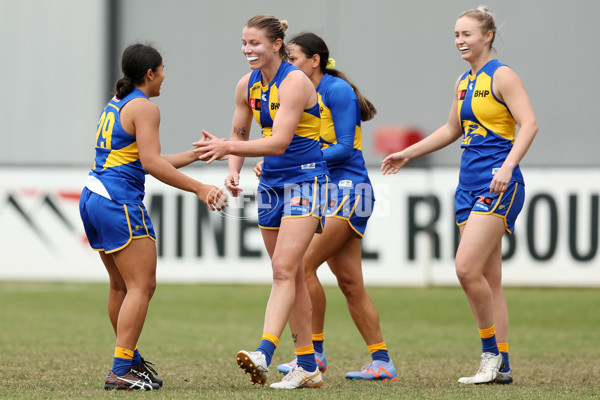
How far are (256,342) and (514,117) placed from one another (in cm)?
333

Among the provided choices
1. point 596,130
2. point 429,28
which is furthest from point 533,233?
point 429,28

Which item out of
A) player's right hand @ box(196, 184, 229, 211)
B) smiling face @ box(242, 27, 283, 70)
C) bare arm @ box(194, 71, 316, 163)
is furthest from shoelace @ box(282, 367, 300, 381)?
smiling face @ box(242, 27, 283, 70)

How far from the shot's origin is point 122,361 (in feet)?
16.7

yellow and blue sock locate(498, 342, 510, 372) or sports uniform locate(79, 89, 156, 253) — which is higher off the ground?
sports uniform locate(79, 89, 156, 253)

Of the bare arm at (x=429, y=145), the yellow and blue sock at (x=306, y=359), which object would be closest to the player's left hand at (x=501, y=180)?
the bare arm at (x=429, y=145)

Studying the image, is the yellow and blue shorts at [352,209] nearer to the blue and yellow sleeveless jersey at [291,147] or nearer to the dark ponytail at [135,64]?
the blue and yellow sleeveless jersey at [291,147]

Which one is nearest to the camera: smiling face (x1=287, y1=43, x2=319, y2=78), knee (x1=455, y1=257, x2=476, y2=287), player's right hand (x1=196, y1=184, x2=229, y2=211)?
player's right hand (x1=196, y1=184, x2=229, y2=211)

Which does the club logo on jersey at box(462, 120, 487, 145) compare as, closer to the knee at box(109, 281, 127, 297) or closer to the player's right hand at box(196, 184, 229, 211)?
the player's right hand at box(196, 184, 229, 211)

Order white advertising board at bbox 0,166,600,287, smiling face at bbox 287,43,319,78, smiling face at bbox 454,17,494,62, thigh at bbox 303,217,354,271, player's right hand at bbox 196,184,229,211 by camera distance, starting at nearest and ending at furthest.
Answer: player's right hand at bbox 196,184,229,211 < smiling face at bbox 454,17,494,62 < thigh at bbox 303,217,354,271 < smiling face at bbox 287,43,319,78 < white advertising board at bbox 0,166,600,287

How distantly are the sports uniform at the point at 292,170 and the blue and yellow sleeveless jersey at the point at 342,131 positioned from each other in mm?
595

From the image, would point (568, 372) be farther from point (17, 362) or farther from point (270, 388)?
point (17, 362)

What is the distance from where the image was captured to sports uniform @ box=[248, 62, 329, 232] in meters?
5.25

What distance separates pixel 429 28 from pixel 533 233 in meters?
6.78

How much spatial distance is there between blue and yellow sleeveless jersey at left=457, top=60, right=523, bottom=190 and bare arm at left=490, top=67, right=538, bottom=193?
0.06 metres
